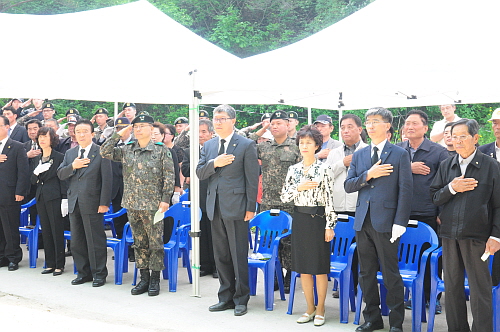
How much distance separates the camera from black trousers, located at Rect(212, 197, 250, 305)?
5.50 meters

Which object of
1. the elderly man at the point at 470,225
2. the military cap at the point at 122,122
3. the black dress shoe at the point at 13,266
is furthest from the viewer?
the black dress shoe at the point at 13,266

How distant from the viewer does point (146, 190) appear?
6.00 m

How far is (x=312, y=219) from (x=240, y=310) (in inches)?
45.3

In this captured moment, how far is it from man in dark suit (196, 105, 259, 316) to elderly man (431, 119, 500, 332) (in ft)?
5.96

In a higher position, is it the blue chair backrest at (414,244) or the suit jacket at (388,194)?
the suit jacket at (388,194)

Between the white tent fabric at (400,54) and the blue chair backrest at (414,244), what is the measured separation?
128 cm

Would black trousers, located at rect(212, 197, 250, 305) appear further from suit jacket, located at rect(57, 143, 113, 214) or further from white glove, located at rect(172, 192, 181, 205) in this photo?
white glove, located at rect(172, 192, 181, 205)

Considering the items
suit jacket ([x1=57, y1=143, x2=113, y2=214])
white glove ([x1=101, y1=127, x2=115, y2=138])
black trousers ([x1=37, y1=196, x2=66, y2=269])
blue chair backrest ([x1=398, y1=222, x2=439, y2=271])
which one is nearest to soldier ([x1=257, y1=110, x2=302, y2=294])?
blue chair backrest ([x1=398, y1=222, x2=439, y2=271])

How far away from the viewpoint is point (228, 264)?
561cm

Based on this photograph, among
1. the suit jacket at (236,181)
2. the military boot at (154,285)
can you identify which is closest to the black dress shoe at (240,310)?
the suit jacket at (236,181)

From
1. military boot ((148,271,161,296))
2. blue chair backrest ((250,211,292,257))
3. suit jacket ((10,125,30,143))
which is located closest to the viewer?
blue chair backrest ((250,211,292,257))

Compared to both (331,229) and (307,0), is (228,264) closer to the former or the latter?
(331,229)

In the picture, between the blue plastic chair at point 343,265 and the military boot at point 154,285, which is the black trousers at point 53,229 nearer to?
the military boot at point 154,285

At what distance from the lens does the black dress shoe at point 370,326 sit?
4797mm
